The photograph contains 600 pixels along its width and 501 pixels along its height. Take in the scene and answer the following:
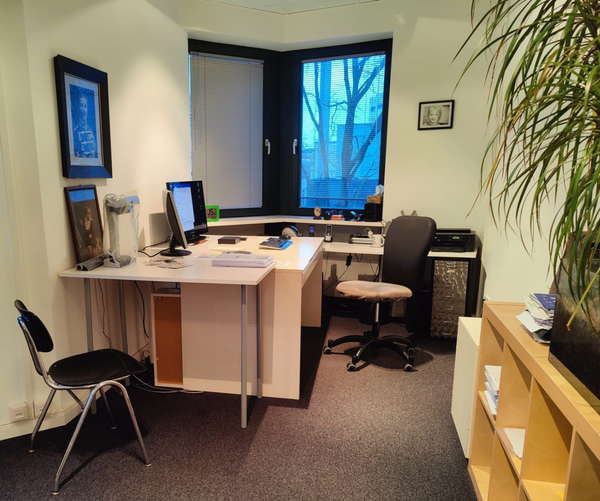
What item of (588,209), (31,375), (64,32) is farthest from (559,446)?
(64,32)

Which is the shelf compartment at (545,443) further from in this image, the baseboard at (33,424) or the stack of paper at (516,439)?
the baseboard at (33,424)

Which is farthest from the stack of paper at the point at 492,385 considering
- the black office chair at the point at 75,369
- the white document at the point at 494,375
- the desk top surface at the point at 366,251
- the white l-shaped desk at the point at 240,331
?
the desk top surface at the point at 366,251

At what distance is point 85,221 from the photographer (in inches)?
93.7

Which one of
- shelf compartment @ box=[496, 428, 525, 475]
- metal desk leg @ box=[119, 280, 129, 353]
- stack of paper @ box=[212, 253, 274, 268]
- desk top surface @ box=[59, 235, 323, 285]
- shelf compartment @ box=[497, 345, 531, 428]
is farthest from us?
metal desk leg @ box=[119, 280, 129, 353]

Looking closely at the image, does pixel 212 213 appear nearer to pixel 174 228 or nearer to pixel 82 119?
pixel 174 228

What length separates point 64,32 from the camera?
2188 millimetres

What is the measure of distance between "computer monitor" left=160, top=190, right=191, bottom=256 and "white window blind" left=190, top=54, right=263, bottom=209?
1465 millimetres

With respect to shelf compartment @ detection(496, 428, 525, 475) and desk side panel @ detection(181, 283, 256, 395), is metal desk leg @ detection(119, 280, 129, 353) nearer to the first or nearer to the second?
desk side panel @ detection(181, 283, 256, 395)

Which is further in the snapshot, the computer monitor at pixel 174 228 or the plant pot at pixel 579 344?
the computer monitor at pixel 174 228

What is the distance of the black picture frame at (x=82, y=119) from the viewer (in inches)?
85.9

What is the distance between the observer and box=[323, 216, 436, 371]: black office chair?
2.99 m

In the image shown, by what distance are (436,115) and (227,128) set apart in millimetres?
2006

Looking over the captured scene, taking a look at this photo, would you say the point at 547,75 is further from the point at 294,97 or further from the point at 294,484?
the point at 294,97

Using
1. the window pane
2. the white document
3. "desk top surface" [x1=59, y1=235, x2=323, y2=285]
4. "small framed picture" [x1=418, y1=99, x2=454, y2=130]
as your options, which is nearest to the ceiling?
the window pane
